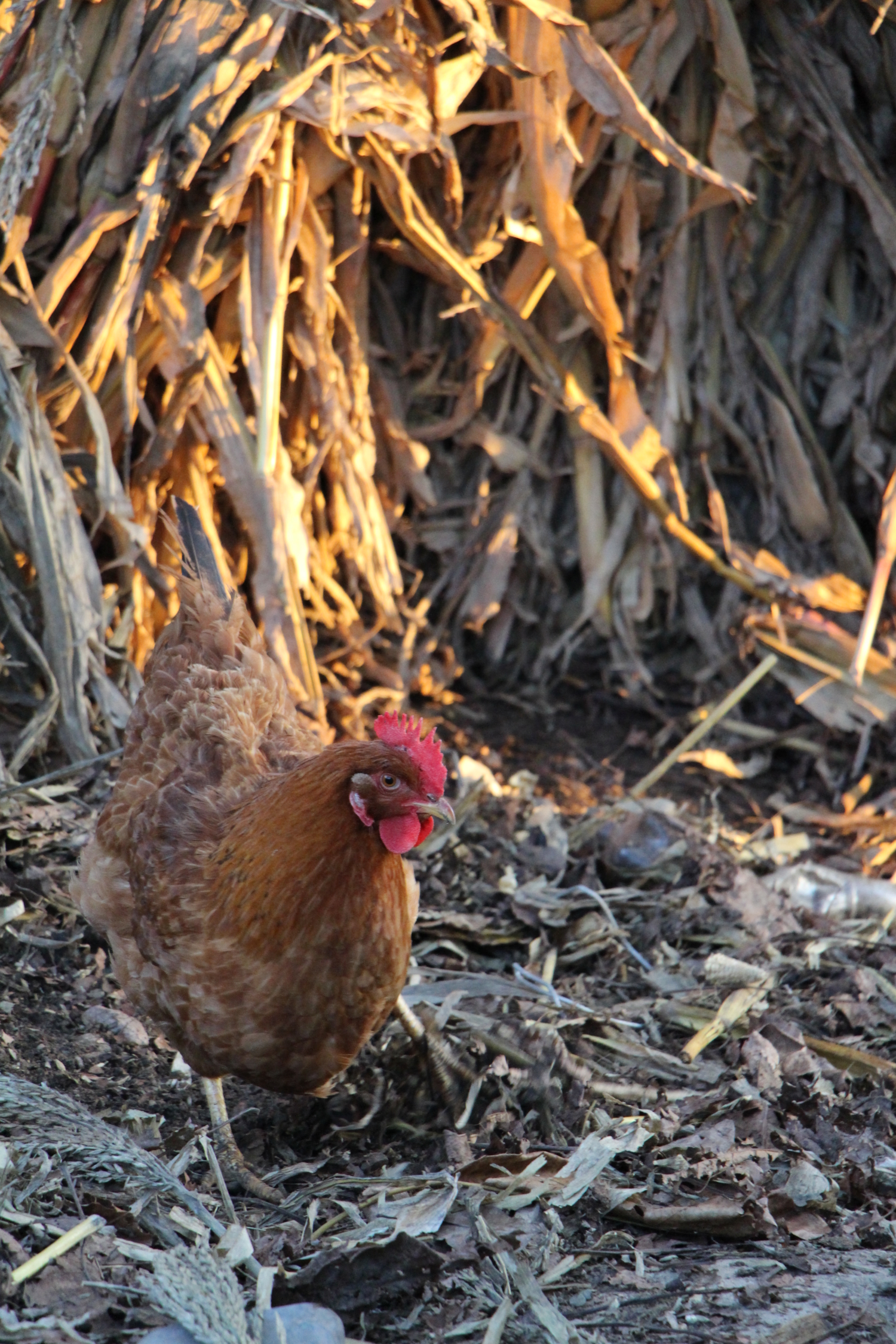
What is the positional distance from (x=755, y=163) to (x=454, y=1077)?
348 cm

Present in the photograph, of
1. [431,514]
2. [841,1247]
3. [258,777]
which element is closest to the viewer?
[841,1247]

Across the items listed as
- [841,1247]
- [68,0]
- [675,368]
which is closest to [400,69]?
[68,0]

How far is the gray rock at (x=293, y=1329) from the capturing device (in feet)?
4.84

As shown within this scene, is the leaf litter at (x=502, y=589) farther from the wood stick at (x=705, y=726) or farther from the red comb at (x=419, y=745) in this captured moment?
the red comb at (x=419, y=745)

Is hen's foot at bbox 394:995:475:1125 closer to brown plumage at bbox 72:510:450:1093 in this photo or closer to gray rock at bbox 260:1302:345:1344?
brown plumage at bbox 72:510:450:1093

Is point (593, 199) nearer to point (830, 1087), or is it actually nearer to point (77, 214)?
point (77, 214)

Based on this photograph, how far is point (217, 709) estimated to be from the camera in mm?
2699

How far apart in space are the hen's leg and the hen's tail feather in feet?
4.08

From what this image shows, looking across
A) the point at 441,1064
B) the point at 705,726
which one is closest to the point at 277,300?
the point at 705,726

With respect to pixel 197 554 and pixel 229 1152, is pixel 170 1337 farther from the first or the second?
pixel 197 554

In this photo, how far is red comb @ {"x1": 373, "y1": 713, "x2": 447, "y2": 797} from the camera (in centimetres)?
214

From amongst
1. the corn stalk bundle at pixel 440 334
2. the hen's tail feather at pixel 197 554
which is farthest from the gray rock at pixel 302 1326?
the corn stalk bundle at pixel 440 334

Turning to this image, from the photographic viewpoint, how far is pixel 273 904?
86.8 inches

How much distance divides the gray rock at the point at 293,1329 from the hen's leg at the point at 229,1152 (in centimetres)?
51
